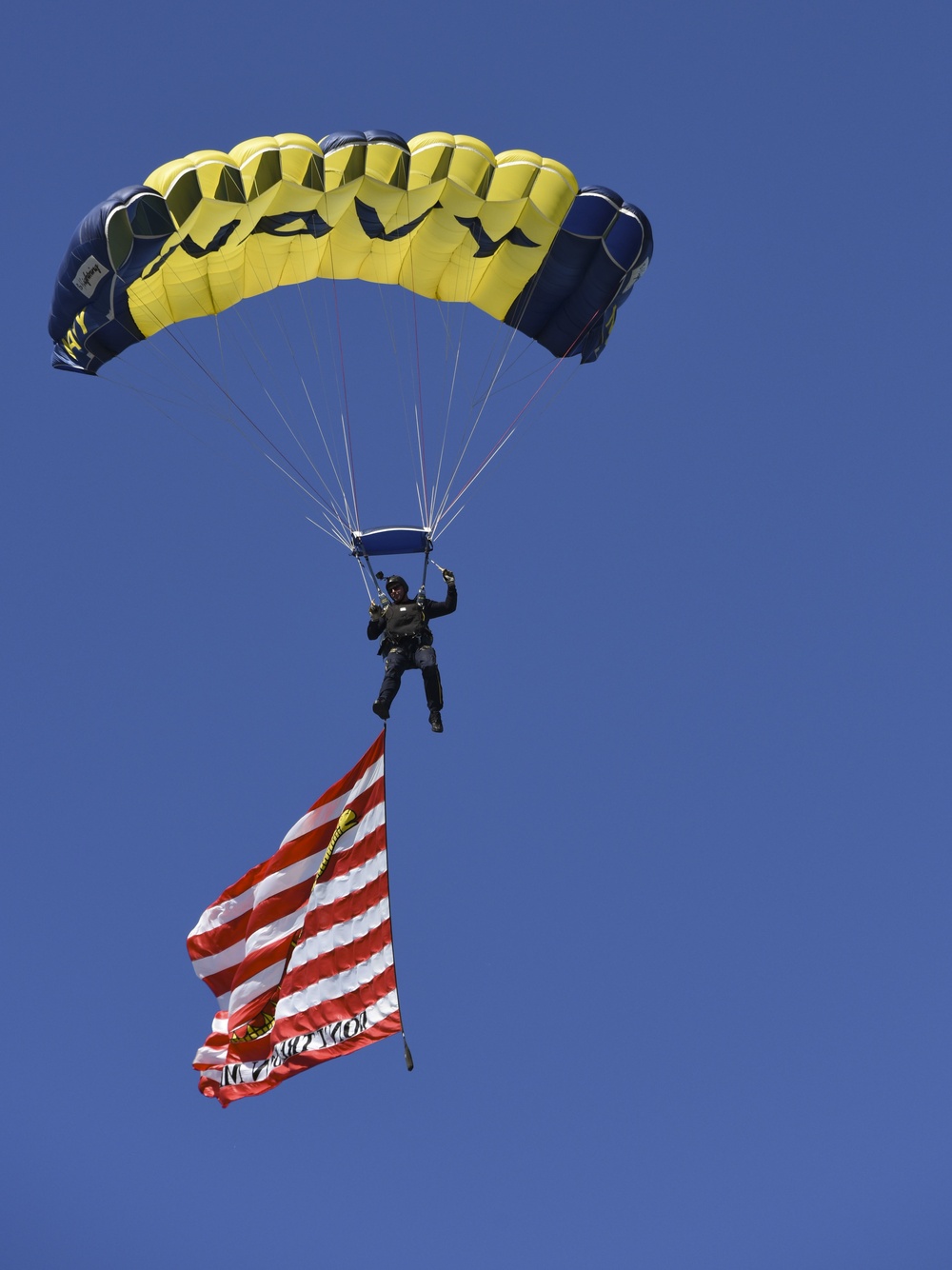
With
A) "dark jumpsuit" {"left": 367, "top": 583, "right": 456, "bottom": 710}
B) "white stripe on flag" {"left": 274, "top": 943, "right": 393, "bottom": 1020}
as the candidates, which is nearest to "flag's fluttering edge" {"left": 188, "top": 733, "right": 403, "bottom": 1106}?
"white stripe on flag" {"left": 274, "top": 943, "right": 393, "bottom": 1020}

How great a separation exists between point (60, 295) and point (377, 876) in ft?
22.0

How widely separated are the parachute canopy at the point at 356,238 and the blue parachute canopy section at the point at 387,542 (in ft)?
10.1

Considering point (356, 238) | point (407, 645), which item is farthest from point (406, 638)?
point (356, 238)

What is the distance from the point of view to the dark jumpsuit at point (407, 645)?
65.2 feet

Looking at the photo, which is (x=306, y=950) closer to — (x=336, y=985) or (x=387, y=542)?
(x=336, y=985)

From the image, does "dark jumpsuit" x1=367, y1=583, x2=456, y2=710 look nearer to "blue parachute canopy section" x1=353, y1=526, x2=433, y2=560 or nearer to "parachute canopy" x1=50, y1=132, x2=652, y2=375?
"blue parachute canopy section" x1=353, y1=526, x2=433, y2=560

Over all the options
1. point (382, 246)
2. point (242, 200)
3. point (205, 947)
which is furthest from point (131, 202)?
point (205, 947)

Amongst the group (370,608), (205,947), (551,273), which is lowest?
(205,947)

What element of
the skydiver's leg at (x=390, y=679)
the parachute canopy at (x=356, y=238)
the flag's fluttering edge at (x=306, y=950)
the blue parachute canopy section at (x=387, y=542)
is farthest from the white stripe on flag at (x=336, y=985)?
the parachute canopy at (x=356, y=238)

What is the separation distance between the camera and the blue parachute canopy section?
20.3m

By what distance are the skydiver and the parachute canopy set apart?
363 cm

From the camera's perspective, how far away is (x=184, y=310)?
69.1 ft

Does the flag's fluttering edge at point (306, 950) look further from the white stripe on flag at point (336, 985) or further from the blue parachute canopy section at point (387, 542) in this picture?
the blue parachute canopy section at point (387, 542)

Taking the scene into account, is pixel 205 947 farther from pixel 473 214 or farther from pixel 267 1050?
pixel 473 214
